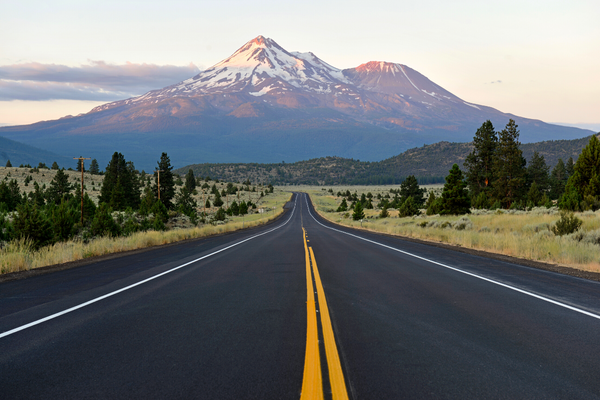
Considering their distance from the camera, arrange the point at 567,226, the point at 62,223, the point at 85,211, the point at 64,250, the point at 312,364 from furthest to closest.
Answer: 1. the point at 85,211
2. the point at 62,223
3. the point at 567,226
4. the point at 64,250
5. the point at 312,364

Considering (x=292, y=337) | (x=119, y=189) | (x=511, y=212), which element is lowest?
(x=511, y=212)

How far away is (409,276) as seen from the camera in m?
9.98

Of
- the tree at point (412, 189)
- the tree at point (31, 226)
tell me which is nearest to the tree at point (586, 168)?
the tree at point (412, 189)

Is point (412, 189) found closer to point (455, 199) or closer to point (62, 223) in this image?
point (455, 199)

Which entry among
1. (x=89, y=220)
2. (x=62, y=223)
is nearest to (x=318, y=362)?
(x=62, y=223)

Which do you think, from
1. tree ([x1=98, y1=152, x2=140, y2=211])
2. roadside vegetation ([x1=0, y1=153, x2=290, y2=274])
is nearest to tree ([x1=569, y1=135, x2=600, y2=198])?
roadside vegetation ([x1=0, y1=153, x2=290, y2=274])

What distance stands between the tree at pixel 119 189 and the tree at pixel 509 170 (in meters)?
53.7

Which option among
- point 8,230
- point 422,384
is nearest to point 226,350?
point 422,384

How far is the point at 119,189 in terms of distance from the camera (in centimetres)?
5750

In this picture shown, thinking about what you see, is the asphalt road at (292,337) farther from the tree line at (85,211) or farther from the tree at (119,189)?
the tree at (119,189)

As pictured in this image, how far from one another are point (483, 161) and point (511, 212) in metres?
28.6

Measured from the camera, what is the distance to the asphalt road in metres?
3.76

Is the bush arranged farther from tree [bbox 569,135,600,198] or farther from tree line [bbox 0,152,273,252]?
tree line [bbox 0,152,273,252]

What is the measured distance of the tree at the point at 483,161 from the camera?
5972 cm
